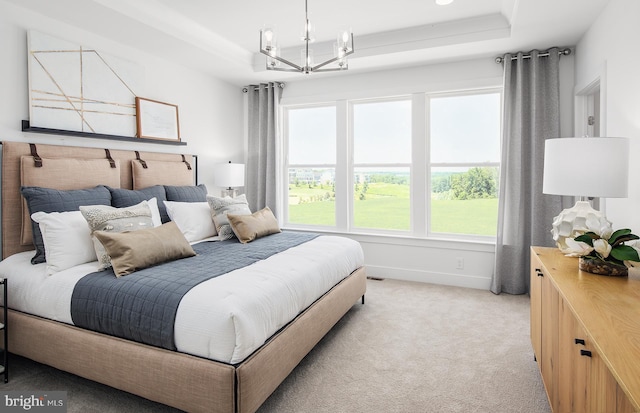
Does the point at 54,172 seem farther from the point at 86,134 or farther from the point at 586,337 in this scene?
the point at 586,337

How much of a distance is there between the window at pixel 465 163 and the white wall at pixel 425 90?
0.22 meters

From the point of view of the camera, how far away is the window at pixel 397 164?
4262mm

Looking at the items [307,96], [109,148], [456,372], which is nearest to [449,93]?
[307,96]

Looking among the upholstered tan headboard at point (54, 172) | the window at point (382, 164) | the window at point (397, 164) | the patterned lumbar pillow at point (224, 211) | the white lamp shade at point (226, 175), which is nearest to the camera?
the upholstered tan headboard at point (54, 172)

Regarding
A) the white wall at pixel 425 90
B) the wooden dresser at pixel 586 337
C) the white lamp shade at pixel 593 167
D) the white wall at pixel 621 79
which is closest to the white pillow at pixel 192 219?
the white wall at pixel 425 90

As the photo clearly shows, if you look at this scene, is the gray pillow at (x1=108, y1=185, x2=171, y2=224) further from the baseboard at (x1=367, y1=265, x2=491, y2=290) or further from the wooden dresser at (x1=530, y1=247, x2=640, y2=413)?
the wooden dresser at (x1=530, y1=247, x2=640, y2=413)

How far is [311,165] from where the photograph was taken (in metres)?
5.09

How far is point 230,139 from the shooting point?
5062mm

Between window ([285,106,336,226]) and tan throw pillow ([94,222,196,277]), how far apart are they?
268 centimetres

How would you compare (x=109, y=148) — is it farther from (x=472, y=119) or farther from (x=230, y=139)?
(x=472, y=119)

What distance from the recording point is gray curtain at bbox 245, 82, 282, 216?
16.3ft

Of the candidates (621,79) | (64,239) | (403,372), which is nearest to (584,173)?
(621,79)

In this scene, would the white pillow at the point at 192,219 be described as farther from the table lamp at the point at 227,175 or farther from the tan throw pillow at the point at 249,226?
the table lamp at the point at 227,175

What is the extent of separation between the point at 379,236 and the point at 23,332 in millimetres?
3527
